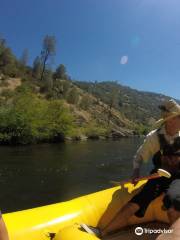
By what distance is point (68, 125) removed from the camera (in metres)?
31.1

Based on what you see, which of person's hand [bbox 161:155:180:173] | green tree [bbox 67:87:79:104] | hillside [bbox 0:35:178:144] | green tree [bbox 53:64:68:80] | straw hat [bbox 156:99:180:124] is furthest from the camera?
green tree [bbox 53:64:68:80]

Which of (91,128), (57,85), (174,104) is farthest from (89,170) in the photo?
(57,85)

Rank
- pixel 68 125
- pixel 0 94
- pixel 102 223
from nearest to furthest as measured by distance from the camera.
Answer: pixel 102 223 < pixel 68 125 < pixel 0 94

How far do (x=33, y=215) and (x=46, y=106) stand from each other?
95.1 ft

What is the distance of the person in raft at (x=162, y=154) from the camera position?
3047 mm

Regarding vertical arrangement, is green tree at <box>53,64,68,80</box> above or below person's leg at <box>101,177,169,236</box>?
above

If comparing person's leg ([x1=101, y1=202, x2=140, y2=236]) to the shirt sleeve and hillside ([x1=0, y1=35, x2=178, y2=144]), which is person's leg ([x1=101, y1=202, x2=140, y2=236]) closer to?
the shirt sleeve

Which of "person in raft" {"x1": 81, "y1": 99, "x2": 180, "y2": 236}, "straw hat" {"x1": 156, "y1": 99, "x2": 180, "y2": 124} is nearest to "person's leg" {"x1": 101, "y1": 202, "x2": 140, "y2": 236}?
"person in raft" {"x1": 81, "y1": 99, "x2": 180, "y2": 236}

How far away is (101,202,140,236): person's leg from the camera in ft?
10.5

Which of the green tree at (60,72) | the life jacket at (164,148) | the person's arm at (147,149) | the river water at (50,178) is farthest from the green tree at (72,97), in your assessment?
the life jacket at (164,148)

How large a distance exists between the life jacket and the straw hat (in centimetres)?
16

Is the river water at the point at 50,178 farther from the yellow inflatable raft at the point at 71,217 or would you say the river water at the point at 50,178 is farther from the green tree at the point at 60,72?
the green tree at the point at 60,72

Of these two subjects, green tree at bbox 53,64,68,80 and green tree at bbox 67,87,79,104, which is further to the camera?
green tree at bbox 53,64,68,80

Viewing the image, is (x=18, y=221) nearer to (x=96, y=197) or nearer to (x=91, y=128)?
(x=96, y=197)
